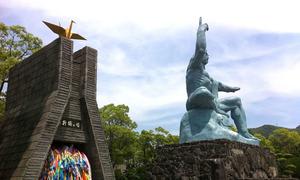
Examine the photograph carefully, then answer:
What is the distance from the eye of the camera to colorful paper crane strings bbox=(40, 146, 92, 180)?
770 centimetres

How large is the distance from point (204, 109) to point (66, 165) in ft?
16.8

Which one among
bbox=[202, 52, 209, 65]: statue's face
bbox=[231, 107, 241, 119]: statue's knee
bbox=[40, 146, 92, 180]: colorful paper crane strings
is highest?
bbox=[202, 52, 209, 65]: statue's face

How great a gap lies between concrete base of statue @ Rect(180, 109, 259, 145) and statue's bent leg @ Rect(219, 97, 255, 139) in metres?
0.49

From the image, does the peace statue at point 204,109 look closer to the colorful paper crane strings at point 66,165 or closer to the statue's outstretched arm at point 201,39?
the statue's outstretched arm at point 201,39

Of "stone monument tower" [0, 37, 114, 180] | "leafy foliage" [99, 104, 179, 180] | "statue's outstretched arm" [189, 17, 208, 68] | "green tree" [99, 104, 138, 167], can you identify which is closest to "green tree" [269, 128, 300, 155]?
"leafy foliage" [99, 104, 179, 180]

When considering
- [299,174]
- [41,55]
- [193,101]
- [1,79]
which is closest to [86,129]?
[41,55]

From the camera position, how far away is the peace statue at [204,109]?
1074cm

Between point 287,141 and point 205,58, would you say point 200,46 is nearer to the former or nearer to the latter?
point 205,58

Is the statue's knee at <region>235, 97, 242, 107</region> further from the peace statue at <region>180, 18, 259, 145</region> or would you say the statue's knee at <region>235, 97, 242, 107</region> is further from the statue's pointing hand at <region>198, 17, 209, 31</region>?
the statue's pointing hand at <region>198, 17, 209, 31</region>

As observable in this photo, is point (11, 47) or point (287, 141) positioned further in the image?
point (287, 141)

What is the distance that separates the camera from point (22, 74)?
31.3ft

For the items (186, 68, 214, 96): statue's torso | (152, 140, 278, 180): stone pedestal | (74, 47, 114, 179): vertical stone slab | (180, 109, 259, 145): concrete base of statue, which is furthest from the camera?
(186, 68, 214, 96): statue's torso

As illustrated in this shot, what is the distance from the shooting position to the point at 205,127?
10.8 m

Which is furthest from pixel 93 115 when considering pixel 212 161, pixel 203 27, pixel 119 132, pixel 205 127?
pixel 119 132
